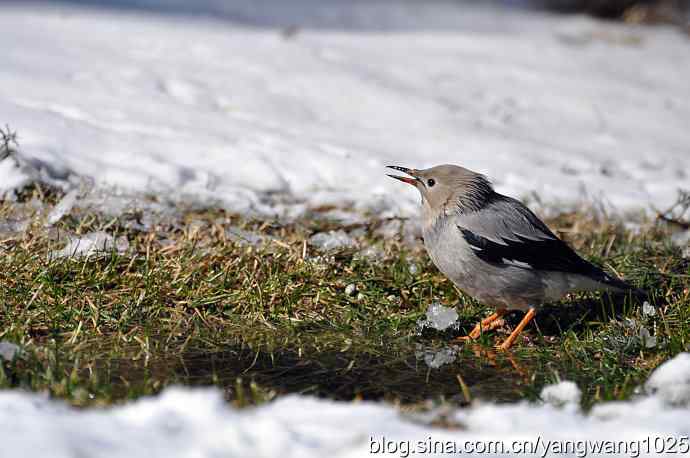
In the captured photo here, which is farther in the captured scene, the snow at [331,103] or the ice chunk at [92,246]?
the snow at [331,103]

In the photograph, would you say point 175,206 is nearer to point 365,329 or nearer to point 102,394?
point 365,329

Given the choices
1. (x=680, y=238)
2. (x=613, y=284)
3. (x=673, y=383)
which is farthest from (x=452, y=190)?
(x=680, y=238)

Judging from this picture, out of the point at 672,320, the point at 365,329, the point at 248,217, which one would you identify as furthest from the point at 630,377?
the point at 248,217

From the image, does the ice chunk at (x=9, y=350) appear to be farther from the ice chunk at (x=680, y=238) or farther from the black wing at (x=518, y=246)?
the ice chunk at (x=680, y=238)

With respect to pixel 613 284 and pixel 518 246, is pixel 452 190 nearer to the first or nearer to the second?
pixel 518 246

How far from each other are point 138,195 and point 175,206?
0.28 m

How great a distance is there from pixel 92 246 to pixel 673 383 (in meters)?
3.29

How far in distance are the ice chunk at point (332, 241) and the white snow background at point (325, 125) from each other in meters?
0.62

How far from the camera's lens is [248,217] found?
592 centimetres

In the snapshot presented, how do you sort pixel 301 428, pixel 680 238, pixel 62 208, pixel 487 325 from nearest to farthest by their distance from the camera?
pixel 301 428, pixel 487 325, pixel 62 208, pixel 680 238

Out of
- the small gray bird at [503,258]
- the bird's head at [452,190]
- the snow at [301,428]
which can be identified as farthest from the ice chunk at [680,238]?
the snow at [301,428]

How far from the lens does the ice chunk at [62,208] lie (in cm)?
532

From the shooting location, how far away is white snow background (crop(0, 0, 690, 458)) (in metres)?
3.08

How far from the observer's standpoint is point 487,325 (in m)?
4.91
